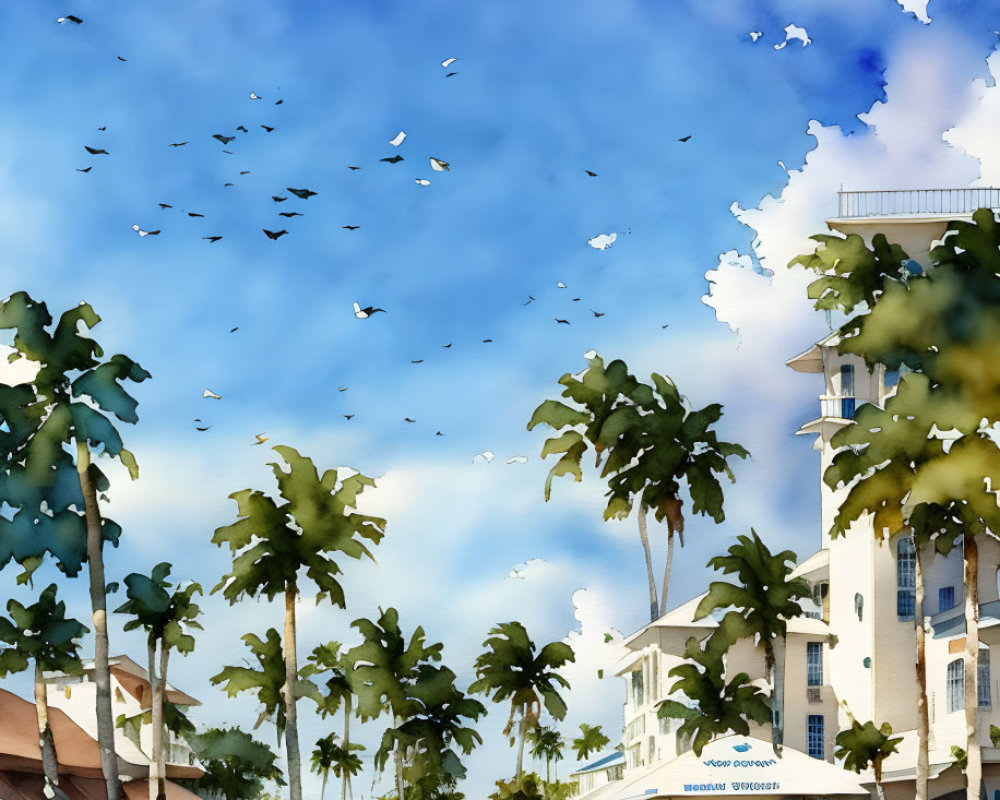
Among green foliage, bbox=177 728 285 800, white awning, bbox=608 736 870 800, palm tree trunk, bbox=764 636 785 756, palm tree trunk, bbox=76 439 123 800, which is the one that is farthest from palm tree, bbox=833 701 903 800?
green foliage, bbox=177 728 285 800

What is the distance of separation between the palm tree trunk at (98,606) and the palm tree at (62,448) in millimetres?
34

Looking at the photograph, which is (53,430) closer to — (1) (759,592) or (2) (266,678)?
(2) (266,678)

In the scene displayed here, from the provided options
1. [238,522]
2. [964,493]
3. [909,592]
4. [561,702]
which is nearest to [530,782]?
[561,702]

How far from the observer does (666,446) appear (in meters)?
67.9

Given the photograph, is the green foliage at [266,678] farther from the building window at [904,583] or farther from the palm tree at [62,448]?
the building window at [904,583]

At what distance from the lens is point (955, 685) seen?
2219 inches

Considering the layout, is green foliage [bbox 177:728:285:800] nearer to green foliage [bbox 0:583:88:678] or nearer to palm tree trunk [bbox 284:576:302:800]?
green foliage [bbox 0:583:88:678]

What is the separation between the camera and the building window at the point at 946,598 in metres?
62.0

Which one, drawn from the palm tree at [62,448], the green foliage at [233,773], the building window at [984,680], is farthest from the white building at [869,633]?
the green foliage at [233,773]

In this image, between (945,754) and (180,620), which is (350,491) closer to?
(180,620)

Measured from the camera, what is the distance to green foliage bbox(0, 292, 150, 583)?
52156 mm

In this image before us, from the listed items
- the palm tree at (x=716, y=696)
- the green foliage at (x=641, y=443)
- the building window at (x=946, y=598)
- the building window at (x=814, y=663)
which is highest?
the green foliage at (x=641, y=443)

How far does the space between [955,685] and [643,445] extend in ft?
58.8

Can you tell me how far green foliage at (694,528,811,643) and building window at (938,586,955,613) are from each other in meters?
7.74
